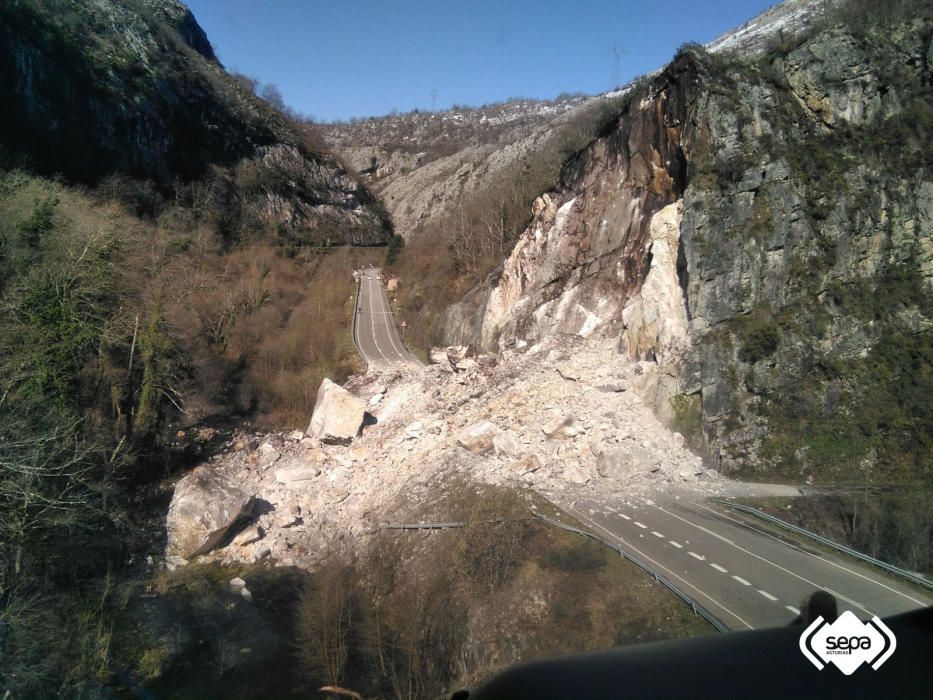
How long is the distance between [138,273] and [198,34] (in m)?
73.6

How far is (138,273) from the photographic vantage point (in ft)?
74.6

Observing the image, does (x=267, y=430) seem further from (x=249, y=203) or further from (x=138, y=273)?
(x=249, y=203)

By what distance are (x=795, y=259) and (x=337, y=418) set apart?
16502 mm

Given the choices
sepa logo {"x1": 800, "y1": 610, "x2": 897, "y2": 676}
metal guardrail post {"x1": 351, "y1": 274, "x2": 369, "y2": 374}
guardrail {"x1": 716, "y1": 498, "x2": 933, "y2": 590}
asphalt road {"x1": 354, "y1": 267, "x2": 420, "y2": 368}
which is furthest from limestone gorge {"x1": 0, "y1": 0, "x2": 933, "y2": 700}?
sepa logo {"x1": 800, "y1": 610, "x2": 897, "y2": 676}

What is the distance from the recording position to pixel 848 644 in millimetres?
1915

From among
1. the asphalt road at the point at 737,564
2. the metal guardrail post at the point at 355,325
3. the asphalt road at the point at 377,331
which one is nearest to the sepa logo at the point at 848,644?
the asphalt road at the point at 737,564

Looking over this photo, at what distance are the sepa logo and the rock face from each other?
145 feet

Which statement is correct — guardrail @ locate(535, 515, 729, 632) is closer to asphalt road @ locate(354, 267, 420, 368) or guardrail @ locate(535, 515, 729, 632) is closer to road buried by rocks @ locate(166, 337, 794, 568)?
road buried by rocks @ locate(166, 337, 794, 568)

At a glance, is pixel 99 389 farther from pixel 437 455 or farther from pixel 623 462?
pixel 623 462

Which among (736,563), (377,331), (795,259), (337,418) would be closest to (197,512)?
(337,418)

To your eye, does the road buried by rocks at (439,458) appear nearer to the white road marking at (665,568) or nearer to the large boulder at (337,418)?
the large boulder at (337,418)

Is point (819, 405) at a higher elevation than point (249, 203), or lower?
lower

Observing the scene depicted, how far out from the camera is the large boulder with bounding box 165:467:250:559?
16656mm

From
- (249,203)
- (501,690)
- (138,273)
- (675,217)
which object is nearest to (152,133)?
(249,203)
